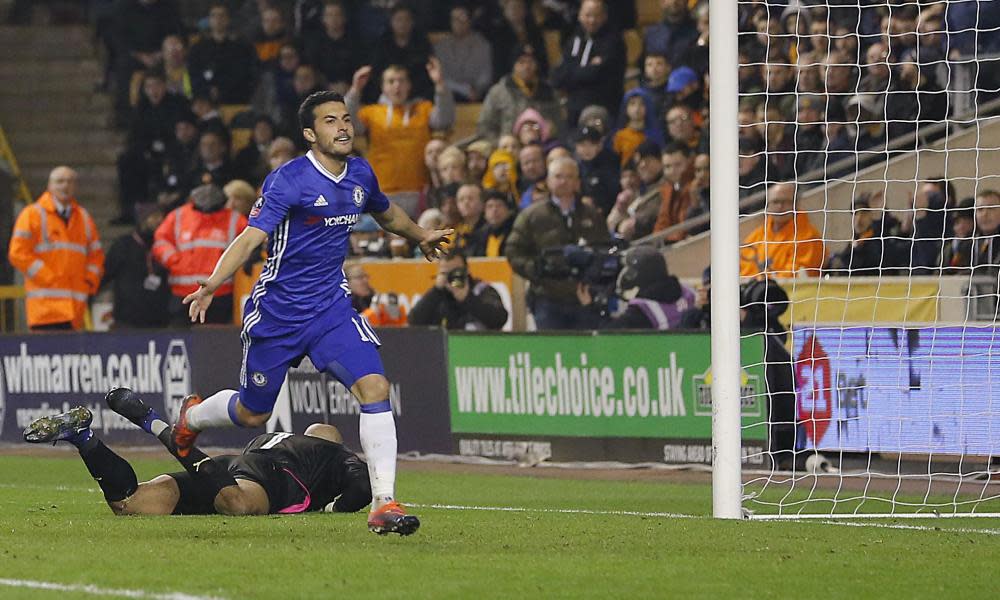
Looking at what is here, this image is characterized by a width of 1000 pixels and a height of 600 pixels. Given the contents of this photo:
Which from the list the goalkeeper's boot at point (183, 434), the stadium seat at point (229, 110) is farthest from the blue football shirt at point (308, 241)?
the stadium seat at point (229, 110)

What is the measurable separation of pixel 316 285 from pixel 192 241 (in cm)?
966

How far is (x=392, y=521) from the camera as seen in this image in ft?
27.2

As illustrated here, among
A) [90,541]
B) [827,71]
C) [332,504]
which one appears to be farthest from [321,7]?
[90,541]

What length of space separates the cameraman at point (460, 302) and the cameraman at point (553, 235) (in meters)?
0.37

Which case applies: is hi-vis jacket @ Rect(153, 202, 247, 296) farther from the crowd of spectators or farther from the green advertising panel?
the green advertising panel

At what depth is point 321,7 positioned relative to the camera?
2261cm

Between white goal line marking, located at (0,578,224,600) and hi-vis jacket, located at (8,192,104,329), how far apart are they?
11.4 meters

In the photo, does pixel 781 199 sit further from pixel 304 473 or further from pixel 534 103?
pixel 534 103

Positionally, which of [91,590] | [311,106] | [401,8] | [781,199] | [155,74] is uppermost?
[401,8]

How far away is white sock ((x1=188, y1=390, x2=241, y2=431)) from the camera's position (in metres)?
9.15

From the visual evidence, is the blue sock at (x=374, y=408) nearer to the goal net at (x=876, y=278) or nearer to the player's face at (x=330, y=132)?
the player's face at (x=330, y=132)

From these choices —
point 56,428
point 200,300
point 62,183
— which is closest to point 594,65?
point 62,183

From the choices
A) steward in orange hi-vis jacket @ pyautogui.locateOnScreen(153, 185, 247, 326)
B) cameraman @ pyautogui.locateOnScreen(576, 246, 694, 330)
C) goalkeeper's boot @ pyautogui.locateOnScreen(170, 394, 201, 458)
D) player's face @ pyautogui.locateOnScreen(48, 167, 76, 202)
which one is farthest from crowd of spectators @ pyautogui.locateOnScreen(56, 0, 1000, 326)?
goalkeeper's boot @ pyautogui.locateOnScreen(170, 394, 201, 458)

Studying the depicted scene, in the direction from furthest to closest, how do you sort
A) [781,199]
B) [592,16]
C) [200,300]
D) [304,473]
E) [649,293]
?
1. [592,16]
2. [649,293]
3. [781,199]
4. [304,473]
5. [200,300]
